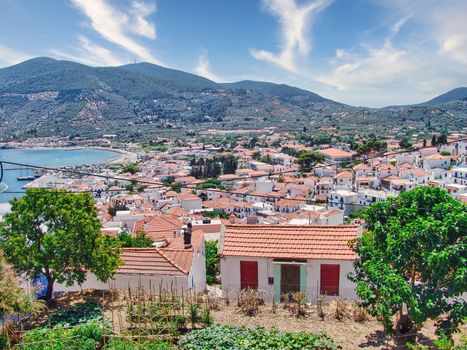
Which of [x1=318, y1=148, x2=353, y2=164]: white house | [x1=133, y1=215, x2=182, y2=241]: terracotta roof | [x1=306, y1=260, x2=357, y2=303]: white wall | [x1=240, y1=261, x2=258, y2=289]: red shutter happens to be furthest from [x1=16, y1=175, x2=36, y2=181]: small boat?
[x1=306, y1=260, x2=357, y2=303]: white wall

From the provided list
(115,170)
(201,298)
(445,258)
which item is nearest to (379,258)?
(445,258)

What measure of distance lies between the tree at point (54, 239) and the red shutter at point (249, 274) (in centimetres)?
391

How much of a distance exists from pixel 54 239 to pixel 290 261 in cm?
684

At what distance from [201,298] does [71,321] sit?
3.49m

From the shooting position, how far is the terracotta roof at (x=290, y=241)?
12.3 m

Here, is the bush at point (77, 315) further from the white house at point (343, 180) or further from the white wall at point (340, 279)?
the white house at point (343, 180)

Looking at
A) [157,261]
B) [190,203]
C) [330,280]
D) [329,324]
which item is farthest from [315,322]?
[190,203]

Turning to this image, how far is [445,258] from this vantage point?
7211 mm

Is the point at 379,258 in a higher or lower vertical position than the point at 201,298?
higher

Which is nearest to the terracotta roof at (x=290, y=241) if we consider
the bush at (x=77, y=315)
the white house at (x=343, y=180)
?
the bush at (x=77, y=315)

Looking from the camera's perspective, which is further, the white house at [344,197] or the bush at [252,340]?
the white house at [344,197]

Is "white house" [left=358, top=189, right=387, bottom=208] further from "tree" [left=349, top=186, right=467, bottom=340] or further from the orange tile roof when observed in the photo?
"tree" [left=349, top=186, right=467, bottom=340]

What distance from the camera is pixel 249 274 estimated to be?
12.6m

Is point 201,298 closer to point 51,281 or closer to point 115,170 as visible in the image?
point 51,281
